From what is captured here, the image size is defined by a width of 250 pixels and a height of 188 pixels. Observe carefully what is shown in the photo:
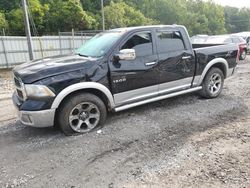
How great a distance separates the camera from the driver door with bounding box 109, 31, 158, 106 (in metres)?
4.85

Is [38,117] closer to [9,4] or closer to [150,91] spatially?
[150,91]

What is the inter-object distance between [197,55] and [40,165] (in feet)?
13.7

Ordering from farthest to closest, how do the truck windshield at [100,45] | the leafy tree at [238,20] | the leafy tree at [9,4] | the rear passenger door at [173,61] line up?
the leafy tree at [238,20] < the leafy tree at [9,4] < the rear passenger door at [173,61] < the truck windshield at [100,45]

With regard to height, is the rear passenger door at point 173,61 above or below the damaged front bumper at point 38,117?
above

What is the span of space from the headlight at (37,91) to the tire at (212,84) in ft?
12.8

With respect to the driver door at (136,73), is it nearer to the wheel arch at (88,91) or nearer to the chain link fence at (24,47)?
the wheel arch at (88,91)

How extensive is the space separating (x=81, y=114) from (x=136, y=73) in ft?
4.33

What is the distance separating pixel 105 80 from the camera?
4707 millimetres

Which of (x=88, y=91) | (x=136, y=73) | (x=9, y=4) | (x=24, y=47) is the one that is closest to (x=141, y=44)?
(x=136, y=73)

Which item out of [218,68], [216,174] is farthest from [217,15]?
[216,174]

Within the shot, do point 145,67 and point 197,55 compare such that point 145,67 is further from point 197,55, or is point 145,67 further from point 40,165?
point 40,165

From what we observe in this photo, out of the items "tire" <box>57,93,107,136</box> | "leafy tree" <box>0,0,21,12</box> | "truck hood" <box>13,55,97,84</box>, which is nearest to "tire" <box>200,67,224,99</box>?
"tire" <box>57,93,107,136</box>

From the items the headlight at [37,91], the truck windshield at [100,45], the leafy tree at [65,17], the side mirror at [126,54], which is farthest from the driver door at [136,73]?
the leafy tree at [65,17]

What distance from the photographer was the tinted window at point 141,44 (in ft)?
16.6
